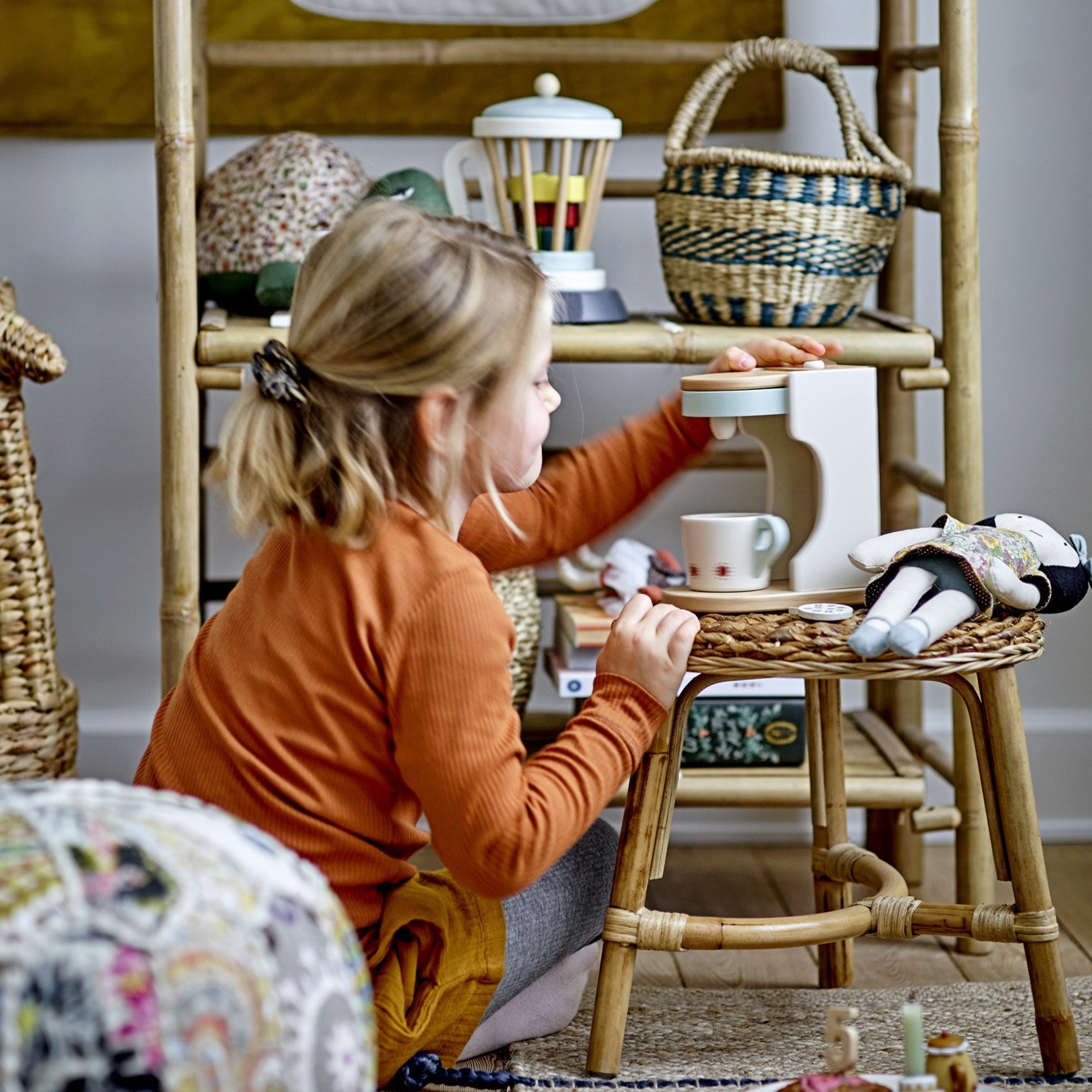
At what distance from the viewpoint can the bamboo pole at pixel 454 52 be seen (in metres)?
1.54

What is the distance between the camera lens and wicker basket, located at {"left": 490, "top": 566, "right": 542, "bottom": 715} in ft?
4.87

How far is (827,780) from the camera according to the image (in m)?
1.29

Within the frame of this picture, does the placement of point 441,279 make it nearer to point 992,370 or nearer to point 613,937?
point 613,937

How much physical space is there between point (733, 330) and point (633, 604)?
473 millimetres

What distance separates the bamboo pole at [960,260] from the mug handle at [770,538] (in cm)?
38

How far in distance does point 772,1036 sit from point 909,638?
1.54ft

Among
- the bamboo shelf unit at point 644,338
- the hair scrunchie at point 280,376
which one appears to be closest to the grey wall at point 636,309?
the bamboo shelf unit at point 644,338

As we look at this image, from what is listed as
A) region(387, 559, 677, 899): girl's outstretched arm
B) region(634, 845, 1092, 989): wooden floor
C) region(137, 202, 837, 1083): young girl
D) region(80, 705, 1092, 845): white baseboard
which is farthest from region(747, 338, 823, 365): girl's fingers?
region(80, 705, 1092, 845): white baseboard

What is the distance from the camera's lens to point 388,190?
144 cm

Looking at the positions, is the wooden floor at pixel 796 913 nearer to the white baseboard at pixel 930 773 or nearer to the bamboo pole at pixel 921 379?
the white baseboard at pixel 930 773

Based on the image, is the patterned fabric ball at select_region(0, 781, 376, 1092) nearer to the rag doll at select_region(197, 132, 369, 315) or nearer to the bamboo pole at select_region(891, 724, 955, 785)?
the rag doll at select_region(197, 132, 369, 315)

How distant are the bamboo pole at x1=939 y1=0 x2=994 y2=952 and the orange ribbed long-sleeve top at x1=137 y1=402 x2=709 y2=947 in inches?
22.2

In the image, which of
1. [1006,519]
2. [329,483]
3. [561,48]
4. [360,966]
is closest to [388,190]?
[561,48]

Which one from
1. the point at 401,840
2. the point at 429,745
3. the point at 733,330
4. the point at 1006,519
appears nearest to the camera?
the point at 429,745
